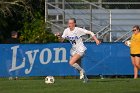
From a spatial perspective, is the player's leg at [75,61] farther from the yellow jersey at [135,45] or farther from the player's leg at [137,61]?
the yellow jersey at [135,45]

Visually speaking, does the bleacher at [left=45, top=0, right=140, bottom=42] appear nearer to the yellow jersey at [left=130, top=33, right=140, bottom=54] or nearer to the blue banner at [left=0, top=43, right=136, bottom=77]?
the blue banner at [left=0, top=43, right=136, bottom=77]

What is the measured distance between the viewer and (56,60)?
70.0 ft

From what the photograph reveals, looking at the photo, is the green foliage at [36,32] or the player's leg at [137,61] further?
the green foliage at [36,32]

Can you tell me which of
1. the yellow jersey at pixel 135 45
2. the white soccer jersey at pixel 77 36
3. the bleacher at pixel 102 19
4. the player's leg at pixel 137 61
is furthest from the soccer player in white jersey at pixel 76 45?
the bleacher at pixel 102 19

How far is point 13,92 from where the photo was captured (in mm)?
13141

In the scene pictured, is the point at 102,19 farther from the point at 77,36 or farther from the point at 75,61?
the point at 75,61

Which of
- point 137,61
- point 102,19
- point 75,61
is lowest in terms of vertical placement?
point 137,61

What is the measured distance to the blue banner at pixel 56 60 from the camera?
2122 cm

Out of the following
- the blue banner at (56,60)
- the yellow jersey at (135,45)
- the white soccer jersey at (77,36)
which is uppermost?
the white soccer jersey at (77,36)

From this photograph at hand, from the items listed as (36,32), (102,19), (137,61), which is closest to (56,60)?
(137,61)

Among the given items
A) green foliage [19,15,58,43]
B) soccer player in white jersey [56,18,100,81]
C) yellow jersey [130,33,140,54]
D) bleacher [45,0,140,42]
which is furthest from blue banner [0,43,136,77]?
bleacher [45,0,140,42]

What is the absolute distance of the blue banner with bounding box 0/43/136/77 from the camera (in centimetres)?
2122

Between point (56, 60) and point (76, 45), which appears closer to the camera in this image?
point (76, 45)

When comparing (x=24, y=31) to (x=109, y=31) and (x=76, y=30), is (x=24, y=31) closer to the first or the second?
(x=109, y=31)
